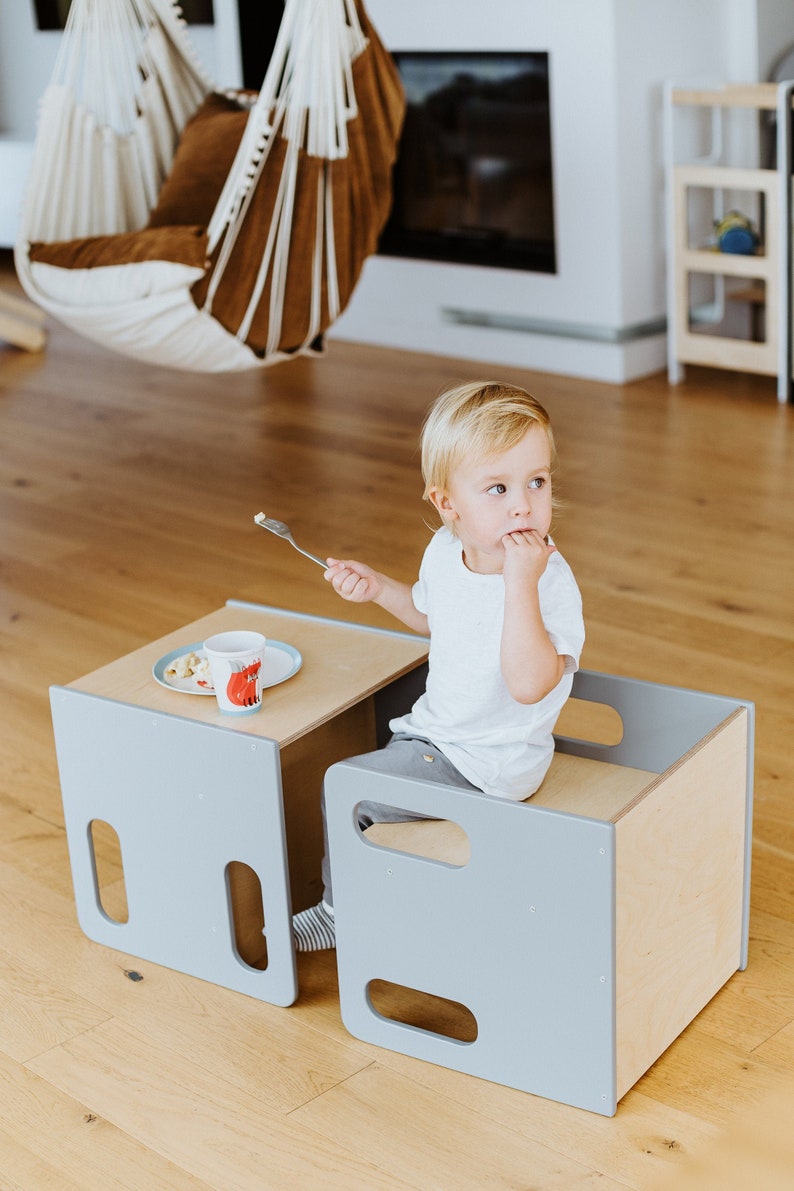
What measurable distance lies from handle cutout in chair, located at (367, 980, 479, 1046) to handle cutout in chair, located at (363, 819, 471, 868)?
0.16 m

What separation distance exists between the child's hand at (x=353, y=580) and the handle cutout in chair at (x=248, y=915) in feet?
0.98

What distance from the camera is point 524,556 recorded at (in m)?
1.31

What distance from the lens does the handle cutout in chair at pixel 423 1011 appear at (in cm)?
145

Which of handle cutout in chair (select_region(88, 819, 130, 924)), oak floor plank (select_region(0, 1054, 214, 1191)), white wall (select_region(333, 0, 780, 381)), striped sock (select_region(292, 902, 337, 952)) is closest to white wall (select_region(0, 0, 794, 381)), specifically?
white wall (select_region(333, 0, 780, 381))

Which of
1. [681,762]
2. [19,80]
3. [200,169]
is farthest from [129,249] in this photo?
[19,80]

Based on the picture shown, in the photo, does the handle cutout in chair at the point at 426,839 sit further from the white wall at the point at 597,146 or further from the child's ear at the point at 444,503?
the white wall at the point at 597,146

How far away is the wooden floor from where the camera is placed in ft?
4.23

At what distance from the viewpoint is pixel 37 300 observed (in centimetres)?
296

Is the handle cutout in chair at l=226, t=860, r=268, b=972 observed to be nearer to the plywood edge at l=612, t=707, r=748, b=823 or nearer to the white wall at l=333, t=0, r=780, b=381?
the plywood edge at l=612, t=707, r=748, b=823

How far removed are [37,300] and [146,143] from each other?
516mm

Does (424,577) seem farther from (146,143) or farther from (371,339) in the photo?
(371,339)

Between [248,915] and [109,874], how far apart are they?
30cm

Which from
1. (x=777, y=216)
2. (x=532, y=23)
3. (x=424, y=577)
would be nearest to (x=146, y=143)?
(x=532, y=23)

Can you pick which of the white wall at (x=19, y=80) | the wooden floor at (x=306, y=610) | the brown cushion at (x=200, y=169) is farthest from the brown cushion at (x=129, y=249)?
the white wall at (x=19, y=80)
